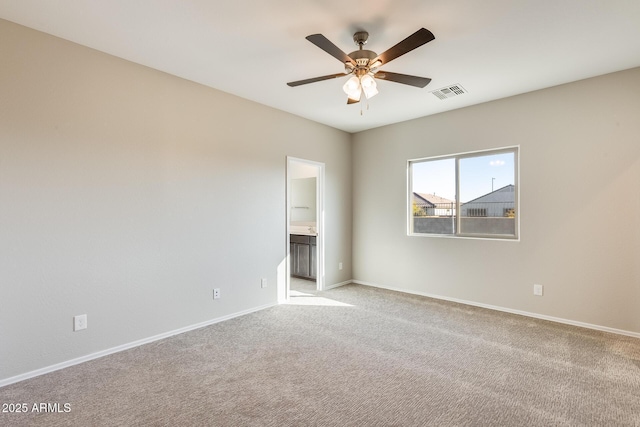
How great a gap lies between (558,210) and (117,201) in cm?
Result: 465

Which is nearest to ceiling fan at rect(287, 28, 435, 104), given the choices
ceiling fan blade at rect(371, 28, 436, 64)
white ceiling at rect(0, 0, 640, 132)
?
ceiling fan blade at rect(371, 28, 436, 64)

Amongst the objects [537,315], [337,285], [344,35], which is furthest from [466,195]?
[344,35]

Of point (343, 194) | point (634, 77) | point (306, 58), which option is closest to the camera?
point (306, 58)

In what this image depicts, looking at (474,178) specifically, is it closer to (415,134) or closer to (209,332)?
(415,134)

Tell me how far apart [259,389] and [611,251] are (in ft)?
12.2

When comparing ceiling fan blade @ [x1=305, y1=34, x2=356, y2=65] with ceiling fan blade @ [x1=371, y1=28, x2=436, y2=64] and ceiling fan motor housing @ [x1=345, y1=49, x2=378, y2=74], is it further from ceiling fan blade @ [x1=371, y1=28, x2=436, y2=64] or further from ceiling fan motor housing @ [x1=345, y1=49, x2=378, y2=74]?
ceiling fan blade @ [x1=371, y1=28, x2=436, y2=64]

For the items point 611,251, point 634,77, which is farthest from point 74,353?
point 634,77

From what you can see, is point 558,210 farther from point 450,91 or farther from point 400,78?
point 400,78

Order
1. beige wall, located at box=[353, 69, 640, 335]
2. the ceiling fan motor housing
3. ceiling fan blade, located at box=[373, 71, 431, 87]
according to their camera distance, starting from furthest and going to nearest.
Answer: beige wall, located at box=[353, 69, 640, 335] → ceiling fan blade, located at box=[373, 71, 431, 87] → the ceiling fan motor housing

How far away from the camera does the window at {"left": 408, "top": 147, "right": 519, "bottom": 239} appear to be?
13.1 ft

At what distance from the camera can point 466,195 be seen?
172 inches

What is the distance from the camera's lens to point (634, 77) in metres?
3.11

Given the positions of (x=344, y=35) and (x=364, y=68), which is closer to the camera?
(x=364, y=68)

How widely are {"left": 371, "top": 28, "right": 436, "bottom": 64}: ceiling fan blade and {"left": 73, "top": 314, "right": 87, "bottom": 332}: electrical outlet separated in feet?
10.5
